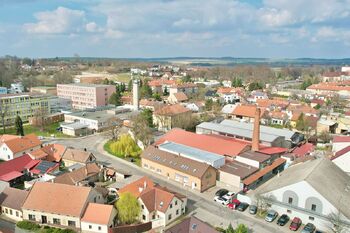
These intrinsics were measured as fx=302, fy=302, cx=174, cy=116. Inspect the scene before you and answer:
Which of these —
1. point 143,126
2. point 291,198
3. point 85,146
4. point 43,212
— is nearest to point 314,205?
point 291,198

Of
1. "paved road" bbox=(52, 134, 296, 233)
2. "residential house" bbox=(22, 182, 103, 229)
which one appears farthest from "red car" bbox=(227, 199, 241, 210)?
"residential house" bbox=(22, 182, 103, 229)

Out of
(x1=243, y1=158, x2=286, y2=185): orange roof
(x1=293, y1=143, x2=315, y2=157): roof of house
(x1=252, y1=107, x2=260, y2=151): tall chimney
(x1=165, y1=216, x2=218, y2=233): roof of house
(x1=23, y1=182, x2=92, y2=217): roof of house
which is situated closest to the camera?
(x1=165, y1=216, x2=218, y2=233): roof of house

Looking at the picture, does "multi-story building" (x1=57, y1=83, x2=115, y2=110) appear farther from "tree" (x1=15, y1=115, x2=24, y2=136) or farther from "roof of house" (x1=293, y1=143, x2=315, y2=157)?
"roof of house" (x1=293, y1=143, x2=315, y2=157)

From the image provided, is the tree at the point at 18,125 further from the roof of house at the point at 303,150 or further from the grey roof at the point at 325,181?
the roof of house at the point at 303,150

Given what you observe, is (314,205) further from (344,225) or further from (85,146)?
(85,146)

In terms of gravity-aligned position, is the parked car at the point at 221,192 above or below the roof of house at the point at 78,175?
below

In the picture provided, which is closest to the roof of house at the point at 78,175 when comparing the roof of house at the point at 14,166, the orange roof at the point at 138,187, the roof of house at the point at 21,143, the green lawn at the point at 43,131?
the orange roof at the point at 138,187
